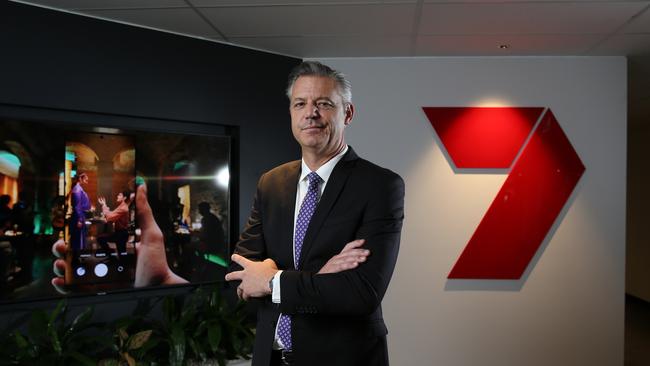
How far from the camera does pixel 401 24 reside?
3.48 metres

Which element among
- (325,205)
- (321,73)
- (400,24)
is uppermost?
(400,24)

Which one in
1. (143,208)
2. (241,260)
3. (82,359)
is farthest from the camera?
(143,208)

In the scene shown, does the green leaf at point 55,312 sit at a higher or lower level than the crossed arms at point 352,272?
lower

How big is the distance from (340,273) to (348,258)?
47mm

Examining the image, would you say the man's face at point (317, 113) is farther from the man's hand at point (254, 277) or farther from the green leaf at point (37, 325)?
the green leaf at point (37, 325)

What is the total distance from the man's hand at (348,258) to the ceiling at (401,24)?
6.73 ft

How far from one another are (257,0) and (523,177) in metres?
2.58

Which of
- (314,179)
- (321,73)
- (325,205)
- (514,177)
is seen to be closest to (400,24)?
(514,177)

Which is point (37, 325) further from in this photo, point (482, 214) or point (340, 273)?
point (482, 214)

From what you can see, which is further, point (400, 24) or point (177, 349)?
point (400, 24)

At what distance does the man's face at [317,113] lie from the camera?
1.55 meters

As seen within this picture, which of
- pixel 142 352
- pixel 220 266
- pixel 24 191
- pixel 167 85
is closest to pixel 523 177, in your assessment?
pixel 220 266

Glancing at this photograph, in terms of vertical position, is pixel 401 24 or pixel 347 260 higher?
pixel 401 24

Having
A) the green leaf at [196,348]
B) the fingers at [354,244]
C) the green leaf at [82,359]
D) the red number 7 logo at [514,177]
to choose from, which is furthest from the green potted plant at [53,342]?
the red number 7 logo at [514,177]
